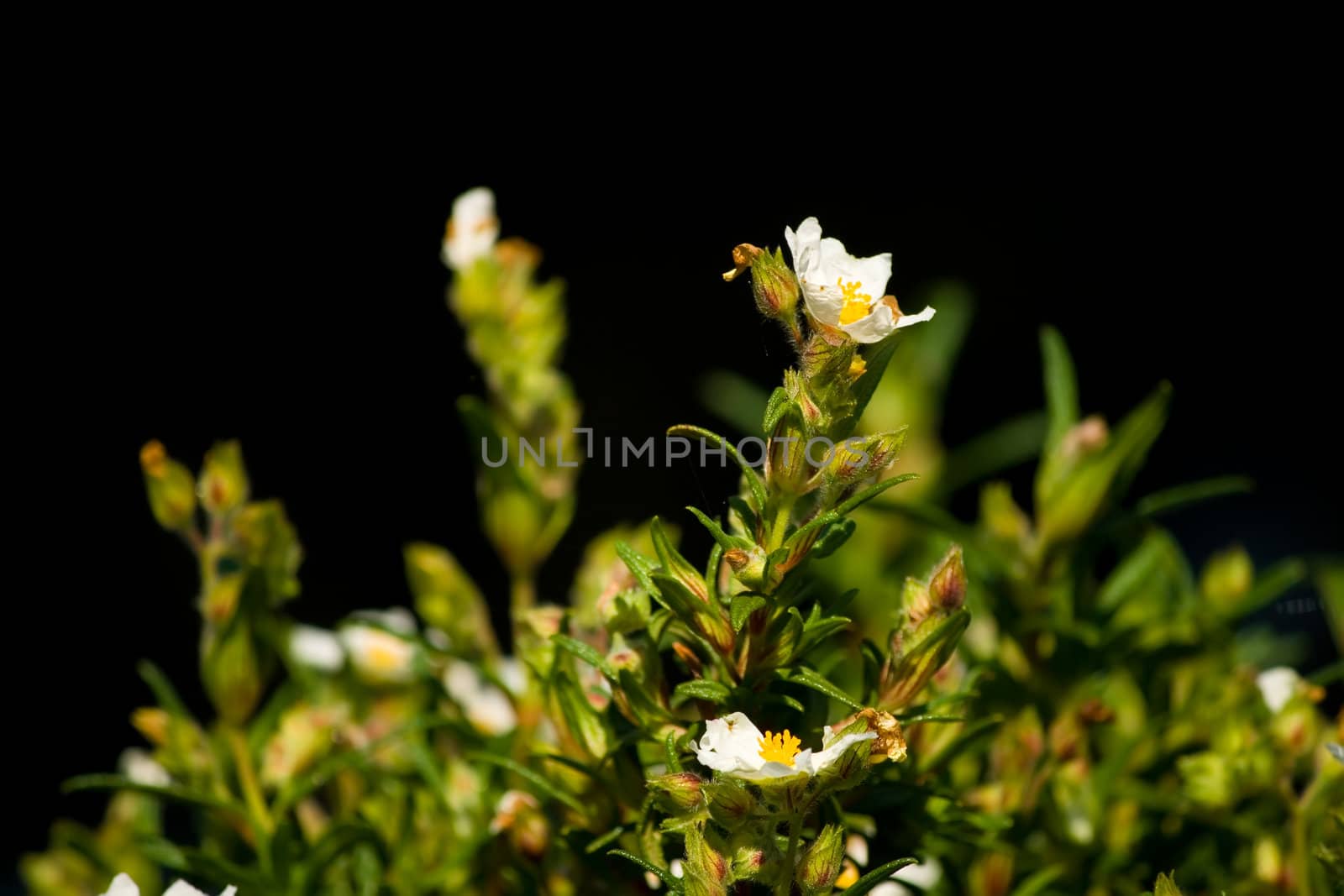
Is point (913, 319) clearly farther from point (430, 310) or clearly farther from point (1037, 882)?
point (430, 310)

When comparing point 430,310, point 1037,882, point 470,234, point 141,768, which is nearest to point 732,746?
point 1037,882

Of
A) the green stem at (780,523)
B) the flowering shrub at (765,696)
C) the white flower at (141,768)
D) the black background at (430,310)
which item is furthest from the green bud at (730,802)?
the black background at (430,310)

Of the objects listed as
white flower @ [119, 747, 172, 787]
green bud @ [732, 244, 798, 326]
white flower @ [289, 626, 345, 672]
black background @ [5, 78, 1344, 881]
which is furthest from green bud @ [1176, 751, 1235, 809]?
black background @ [5, 78, 1344, 881]

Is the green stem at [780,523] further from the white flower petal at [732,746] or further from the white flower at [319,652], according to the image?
the white flower at [319,652]

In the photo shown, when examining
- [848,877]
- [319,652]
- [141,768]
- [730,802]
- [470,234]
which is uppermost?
[470,234]

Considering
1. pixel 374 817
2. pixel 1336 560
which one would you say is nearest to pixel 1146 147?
pixel 1336 560

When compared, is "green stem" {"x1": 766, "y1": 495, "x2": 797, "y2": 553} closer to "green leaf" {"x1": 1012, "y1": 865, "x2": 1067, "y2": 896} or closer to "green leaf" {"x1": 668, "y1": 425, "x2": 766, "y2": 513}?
"green leaf" {"x1": 668, "y1": 425, "x2": 766, "y2": 513}
